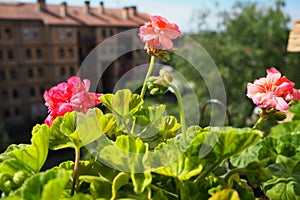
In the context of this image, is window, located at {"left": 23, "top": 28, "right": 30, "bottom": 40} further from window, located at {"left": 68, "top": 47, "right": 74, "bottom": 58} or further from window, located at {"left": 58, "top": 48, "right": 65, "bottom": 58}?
window, located at {"left": 68, "top": 47, "right": 74, "bottom": 58}

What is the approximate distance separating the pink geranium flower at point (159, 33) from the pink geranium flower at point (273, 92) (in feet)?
0.31

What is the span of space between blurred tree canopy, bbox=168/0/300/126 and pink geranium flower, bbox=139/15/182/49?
5.97 metres

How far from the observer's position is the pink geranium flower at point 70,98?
0.37 metres

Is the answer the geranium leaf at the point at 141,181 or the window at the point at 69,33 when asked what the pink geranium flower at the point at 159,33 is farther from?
the window at the point at 69,33

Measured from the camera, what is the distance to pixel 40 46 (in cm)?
952

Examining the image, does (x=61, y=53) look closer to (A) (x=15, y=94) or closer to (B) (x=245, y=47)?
(A) (x=15, y=94)

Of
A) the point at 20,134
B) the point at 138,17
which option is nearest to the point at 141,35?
the point at 20,134

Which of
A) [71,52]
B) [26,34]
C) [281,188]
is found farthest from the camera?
[71,52]

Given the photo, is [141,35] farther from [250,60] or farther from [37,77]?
[37,77]

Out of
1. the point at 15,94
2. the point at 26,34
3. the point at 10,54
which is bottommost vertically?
the point at 15,94

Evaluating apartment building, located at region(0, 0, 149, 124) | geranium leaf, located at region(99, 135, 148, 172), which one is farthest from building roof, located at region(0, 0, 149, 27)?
geranium leaf, located at region(99, 135, 148, 172)

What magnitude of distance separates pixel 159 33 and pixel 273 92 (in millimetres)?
126

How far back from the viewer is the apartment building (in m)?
9.02

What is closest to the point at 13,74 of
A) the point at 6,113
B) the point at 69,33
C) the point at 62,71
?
the point at 6,113
